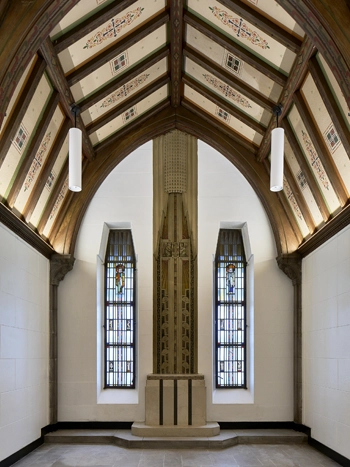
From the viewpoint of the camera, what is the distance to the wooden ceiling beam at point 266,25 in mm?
5344

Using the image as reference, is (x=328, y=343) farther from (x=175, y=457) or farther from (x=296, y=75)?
(x=296, y=75)

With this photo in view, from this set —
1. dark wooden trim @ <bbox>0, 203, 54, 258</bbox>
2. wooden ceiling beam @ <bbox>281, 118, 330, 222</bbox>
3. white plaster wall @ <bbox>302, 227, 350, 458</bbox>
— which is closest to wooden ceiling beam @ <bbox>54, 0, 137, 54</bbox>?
dark wooden trim @ <bbox>0, 203, 54, 258</bbox>

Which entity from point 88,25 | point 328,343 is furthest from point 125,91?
point 328,343

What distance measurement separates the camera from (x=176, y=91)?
8133 millimetres

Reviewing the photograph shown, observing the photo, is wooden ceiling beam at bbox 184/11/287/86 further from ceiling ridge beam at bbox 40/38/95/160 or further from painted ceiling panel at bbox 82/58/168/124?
ceiling ridge beam at bbox 40/38/95/160

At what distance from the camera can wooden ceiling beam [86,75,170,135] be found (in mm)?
7637

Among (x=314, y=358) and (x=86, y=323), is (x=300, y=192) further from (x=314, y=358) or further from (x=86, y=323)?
(x=86, y=323)

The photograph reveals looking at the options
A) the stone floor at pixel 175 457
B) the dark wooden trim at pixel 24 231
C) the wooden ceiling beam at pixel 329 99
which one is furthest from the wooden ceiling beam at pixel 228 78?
the stone floor at pixel 175 457

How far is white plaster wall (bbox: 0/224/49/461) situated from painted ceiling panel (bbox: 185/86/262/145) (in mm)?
3381

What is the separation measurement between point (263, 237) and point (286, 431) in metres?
2.97

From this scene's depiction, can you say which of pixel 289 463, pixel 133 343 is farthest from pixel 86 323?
pixel 289 463

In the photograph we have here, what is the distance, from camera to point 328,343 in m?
6.75

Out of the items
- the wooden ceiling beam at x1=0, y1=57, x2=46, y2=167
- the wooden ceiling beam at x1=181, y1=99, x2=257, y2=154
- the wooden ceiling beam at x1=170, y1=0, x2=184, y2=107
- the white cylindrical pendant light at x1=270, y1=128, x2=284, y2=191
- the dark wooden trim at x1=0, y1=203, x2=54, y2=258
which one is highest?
the wooden ceiling beam at x1=170, y1=0, x2=184, y2=107

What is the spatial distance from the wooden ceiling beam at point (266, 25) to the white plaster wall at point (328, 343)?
2.19 metres
